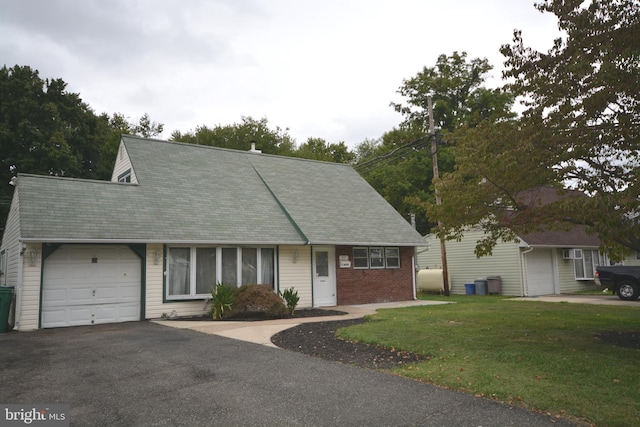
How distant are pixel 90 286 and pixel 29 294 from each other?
1532 mm

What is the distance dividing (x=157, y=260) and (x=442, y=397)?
11.1 metres

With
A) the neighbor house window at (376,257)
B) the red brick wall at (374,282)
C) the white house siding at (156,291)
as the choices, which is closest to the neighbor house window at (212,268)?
the white house siding at (156,291)

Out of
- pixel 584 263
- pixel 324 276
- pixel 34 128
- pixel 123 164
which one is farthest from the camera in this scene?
pixel 34 128

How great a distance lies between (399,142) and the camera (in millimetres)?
37062

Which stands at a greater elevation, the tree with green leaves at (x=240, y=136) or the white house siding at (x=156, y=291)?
the tree with green leaves at (x=240, y=136)

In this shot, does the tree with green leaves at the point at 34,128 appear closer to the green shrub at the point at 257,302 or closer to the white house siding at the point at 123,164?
the white house siding at the point at 123,164

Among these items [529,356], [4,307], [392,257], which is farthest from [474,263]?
[4,307]

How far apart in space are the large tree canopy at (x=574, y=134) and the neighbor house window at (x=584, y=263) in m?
17.5

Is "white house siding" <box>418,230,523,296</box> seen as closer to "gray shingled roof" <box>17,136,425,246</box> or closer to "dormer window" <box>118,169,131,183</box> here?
"gray shingled roof" <box>17,136,425,246</box>

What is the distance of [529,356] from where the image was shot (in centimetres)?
798

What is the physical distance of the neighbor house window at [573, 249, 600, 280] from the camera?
24766mm

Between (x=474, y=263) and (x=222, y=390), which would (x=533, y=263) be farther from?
(x=222, y=390)

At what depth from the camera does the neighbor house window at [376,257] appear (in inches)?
748

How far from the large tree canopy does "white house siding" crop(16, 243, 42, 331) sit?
11.0m
